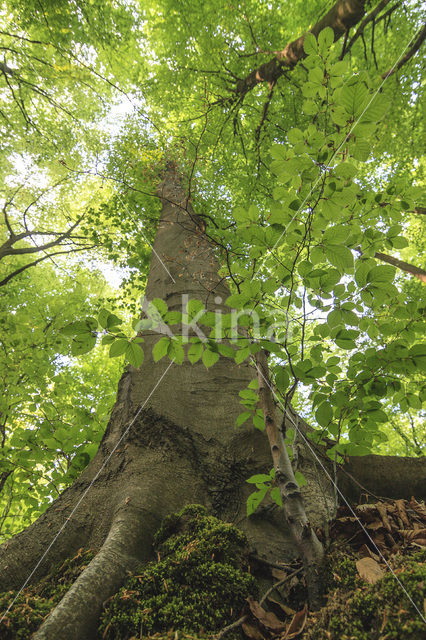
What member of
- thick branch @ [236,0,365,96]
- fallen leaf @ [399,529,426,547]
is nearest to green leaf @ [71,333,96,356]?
fallen leaf @ [399,529,426,547]

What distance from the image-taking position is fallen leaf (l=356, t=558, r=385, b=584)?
98 centimetres

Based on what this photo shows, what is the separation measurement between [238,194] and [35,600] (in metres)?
5.94

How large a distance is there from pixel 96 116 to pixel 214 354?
930cm

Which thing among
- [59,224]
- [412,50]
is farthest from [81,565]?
[59,224]

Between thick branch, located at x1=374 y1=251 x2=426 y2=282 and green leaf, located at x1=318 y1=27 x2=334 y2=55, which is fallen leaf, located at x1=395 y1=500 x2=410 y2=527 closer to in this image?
green leaf, located at x1=318 y1=27 x2=334 y2=55

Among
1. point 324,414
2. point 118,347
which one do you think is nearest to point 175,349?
point 118,347

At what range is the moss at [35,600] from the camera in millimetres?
1018

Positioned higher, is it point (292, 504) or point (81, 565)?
point (292, 504)

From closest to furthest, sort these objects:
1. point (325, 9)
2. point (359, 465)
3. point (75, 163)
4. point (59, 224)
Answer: point (359, 465), point (325, 9), point (75, 163), point (59, 224)

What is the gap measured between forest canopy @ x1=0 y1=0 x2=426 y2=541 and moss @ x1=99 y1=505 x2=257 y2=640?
0.80ft

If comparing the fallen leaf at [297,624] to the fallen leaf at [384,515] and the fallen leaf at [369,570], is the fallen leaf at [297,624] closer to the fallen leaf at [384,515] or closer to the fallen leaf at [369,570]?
the fallen leaf at [369,570]

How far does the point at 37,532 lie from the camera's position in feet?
4.95

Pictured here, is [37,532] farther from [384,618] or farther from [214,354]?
[384,618]

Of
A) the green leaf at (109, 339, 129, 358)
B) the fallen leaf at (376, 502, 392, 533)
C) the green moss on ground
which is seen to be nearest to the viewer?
the green moss on ground
